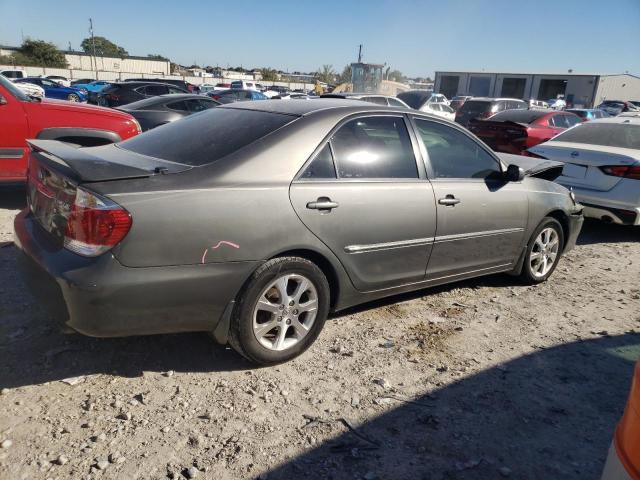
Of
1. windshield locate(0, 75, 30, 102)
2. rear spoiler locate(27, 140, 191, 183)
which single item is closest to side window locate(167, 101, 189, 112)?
windshield locate(0, 75, 30, 102)

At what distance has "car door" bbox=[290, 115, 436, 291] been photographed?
128 inches

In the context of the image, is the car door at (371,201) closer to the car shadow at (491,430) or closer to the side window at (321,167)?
the side window at (321,167)

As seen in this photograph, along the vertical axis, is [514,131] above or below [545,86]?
below

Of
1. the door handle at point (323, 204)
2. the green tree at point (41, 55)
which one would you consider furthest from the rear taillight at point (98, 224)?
the green tree at point (41, 55)

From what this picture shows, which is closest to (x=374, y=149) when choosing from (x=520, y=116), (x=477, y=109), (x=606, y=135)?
(x=606, y=135)

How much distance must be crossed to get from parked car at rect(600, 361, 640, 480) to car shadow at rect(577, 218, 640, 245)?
552cm

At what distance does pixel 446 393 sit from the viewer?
3.12 meters

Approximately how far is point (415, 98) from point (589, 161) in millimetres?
14365

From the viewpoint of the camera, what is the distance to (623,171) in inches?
250

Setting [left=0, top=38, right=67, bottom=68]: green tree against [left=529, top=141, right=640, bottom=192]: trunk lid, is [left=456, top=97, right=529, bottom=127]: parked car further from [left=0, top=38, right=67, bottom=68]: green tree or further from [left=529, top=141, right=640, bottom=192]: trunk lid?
[left=0, top=38, right=67, bottom=68]: green tree

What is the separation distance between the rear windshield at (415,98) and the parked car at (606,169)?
12.7m

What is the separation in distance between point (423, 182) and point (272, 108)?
3.98ft

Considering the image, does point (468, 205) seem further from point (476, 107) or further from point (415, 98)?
point (415, 98)

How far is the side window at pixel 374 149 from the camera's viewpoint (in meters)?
3.45
